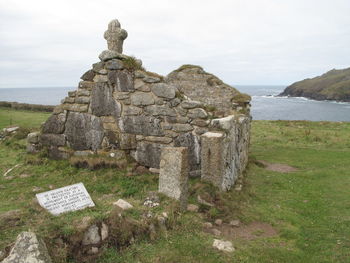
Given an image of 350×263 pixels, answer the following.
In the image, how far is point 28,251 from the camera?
4281mm

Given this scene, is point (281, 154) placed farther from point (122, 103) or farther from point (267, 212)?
point (122, 103)

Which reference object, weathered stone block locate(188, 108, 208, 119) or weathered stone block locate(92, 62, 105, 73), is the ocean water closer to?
weathered stone block locate(188, 108, 208, 119)

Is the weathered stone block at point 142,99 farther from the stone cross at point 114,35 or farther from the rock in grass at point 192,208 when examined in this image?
the rock in grass at point 192,208

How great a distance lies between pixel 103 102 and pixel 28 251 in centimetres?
652

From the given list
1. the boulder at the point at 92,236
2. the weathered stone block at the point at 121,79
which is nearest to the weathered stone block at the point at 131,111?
the weathered stone block at the point at 121,79

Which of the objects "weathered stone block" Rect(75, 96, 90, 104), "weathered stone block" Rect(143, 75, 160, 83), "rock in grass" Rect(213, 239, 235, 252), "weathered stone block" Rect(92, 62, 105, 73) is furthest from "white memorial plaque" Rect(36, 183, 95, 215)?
"weathered stone block" Rect(92, 62, 105, 73)

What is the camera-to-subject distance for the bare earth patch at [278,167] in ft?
46.6

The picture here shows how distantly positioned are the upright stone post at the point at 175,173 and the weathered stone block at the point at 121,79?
341 centimetres

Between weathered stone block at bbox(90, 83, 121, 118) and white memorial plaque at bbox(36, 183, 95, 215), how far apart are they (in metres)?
3.82

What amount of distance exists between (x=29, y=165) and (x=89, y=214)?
5422 millimetres

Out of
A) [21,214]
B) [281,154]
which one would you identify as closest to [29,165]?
[21,214]

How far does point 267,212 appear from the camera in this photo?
336 inches

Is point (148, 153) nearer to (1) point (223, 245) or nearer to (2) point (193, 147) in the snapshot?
(2) point (193, 147)

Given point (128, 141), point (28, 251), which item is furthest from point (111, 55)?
point (28, 251)
